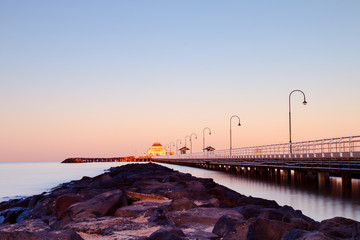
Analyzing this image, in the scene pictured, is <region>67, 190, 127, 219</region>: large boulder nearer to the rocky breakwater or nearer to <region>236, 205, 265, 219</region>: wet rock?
the rocky breakwater

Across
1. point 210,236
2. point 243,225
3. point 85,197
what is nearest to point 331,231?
point 243,225

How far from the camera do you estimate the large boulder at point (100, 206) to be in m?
8.34

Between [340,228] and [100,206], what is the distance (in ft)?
15.7

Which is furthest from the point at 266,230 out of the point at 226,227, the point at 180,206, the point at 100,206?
the point at 100,206

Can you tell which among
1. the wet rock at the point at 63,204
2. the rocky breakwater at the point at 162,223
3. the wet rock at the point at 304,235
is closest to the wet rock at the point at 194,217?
the rocky breakwater at the point at 162,223

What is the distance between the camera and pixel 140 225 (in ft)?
23.6

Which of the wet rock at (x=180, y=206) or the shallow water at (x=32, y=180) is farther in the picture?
the shallow water at (x=32, y=180)

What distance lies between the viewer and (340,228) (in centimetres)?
602

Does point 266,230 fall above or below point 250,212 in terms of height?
above

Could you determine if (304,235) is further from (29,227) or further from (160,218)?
(29,227)

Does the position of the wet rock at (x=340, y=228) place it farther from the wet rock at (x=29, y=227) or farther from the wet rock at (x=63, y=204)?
the wet rock at (x=63, y=204)

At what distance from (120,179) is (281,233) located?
13.8 m

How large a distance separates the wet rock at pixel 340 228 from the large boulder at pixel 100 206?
4.38 metres

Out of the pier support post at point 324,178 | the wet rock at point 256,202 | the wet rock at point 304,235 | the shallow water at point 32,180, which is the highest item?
the wet rock at point 304,235
